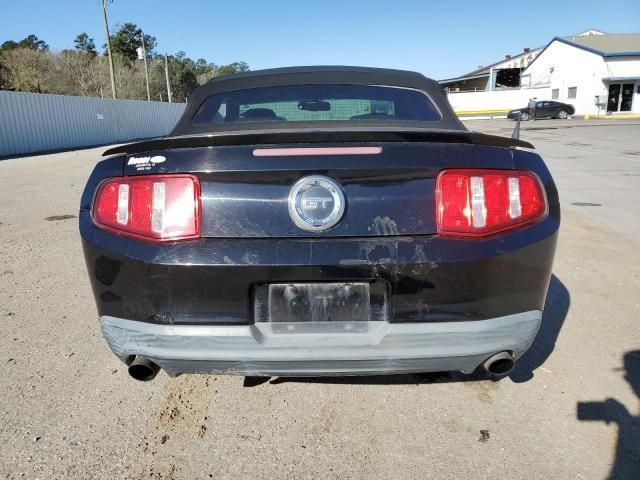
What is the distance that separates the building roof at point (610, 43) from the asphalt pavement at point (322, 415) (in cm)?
4410

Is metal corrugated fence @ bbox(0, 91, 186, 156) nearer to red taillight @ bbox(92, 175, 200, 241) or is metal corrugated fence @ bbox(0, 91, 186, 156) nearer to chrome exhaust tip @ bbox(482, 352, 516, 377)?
red taillight @ bbox(92, 175, 200, 241)

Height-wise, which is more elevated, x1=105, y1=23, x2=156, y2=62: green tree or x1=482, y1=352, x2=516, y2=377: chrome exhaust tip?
x1=105, y1=23, x2=156, y2=62: green tree

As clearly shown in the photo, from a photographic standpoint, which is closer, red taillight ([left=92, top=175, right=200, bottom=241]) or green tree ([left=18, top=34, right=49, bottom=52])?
red taillight ([left=92, top=175, right=200, bottom=241])

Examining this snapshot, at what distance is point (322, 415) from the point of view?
7.71 ft

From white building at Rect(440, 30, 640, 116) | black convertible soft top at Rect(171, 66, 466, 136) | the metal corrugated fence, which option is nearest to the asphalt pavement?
black convertible soft top at Rect(171, 66, 466, 136)

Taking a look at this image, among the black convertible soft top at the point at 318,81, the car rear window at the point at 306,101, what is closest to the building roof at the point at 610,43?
the black convertible soft top at the point at 318,81

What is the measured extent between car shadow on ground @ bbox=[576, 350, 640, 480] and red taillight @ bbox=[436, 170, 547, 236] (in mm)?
1076

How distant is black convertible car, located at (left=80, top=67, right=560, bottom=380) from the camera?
1817 mm

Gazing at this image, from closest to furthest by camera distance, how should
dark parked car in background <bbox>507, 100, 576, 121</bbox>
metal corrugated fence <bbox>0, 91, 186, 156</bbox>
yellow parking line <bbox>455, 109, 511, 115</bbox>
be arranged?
1. metal corrugated fence <bbox>0, 91, 186, 156</bbox>
2. dark parked car in background <bbox>507, 100, 576, 121</bbox>
3. yellow parking line <bbox>455, 109, 511, 115</bbox>

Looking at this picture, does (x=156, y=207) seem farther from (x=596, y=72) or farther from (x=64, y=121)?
(x=596, y=72)

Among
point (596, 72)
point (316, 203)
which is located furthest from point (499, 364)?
point (596, 72)

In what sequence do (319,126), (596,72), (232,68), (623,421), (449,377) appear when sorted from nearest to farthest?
(623,421)
(319,126)
(449,377)
(596,72)
(232,68)

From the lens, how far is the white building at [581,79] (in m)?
39.2

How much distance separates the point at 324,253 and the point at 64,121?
24.5 meters
